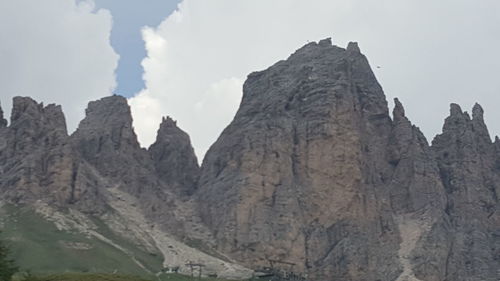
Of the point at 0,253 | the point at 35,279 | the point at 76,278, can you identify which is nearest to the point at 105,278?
the point at 76,278

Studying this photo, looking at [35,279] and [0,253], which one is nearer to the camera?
[0,253]

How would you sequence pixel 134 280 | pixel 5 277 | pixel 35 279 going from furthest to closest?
1. pixel 134 280
2. pixel 35 279
3. pixel 5 277

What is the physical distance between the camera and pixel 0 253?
15575cm

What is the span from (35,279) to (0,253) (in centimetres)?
1331

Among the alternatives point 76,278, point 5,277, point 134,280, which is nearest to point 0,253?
point 5,277

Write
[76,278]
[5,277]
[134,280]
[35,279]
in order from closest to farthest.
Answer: [5,277] < [35,279] < [76,278] < [134,280]

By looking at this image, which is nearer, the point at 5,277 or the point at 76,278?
the point at 5,277

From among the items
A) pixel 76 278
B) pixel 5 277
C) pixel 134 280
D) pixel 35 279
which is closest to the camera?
pixel 5 277

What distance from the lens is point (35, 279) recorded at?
6565 inches

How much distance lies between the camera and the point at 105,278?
183625 mm

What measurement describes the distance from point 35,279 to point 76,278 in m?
15.1

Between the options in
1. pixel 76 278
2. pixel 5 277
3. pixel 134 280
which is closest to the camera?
pixel 5 277

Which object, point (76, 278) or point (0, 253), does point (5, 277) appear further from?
point (76, 278)

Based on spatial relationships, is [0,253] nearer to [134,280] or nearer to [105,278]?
[105,278]
